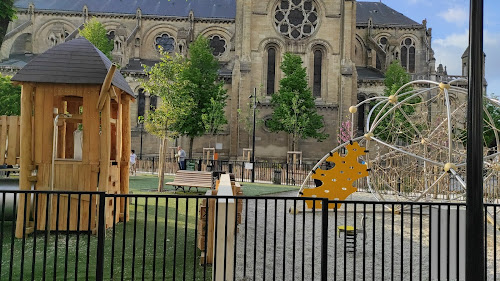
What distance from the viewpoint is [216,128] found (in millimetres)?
36156

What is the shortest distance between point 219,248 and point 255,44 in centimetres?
3314

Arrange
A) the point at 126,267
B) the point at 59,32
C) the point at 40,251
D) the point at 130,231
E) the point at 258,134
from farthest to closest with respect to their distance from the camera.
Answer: the point at 59,32, the point at 258,134, the point at 130,231, the point at 40,251, the point at 126,267

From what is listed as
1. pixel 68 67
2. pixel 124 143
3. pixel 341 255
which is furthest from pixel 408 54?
pixel 68 67

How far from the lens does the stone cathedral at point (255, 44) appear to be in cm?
3662

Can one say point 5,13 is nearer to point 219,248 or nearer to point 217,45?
point 219,248

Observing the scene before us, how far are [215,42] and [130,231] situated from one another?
3650cm

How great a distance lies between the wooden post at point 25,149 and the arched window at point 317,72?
32.2 metres

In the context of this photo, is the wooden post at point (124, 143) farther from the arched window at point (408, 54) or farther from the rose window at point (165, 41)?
the arched window at point (408, 54)

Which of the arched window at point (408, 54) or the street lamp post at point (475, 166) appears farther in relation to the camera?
the arched window at point (408, 54)

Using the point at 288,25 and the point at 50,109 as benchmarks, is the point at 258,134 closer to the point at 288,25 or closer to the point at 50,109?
the point at 288,25

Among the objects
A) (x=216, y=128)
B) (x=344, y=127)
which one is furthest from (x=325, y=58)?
(x=216, y=128)

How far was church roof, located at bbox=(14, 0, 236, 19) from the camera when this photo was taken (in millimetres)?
43656

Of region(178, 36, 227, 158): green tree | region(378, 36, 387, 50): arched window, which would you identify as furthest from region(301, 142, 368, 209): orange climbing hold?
region(378, 36, 387, 50): arched window

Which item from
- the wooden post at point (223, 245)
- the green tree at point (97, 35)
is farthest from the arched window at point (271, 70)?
the wooden post at point (223, 245)
